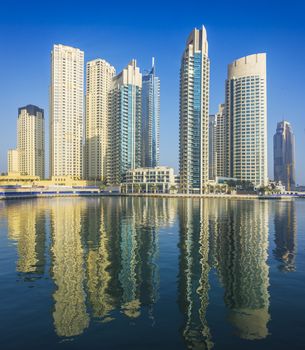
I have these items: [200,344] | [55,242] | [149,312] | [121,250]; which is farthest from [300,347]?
[55,242]

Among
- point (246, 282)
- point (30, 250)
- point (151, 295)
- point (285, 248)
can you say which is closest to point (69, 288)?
point (151, 295)

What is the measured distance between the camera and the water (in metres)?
15.2

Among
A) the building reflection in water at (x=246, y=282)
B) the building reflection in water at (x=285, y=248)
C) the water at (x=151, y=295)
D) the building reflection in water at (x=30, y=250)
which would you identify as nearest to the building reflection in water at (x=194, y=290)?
the water at (x=151, y=295)

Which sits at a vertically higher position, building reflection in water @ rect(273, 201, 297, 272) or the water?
the water

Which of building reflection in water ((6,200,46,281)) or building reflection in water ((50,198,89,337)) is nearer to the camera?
building reflection in water ((50,198,89,337))

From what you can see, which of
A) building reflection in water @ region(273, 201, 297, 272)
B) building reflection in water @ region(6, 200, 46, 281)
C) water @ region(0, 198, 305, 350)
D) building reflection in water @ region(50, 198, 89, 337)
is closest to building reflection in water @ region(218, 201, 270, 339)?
water @ region(0, 198, 305, 350)

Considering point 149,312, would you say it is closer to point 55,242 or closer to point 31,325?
point 31,325

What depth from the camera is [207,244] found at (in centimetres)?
3831

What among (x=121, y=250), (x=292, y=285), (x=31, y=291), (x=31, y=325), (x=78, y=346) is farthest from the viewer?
(x=121, y=250)

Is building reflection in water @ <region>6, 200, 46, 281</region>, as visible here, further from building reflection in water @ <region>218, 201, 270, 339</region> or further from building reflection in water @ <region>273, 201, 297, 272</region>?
building reflection in water @ <region>273, 201, 297, 272</region>

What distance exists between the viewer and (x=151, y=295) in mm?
20984

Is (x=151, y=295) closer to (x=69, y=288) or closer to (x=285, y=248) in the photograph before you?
(x=69, y=288)

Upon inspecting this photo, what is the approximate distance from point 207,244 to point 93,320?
23622 millimetres

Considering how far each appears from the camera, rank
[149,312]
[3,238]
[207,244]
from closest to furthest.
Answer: [149,312] < [207,244] < [3,238]
